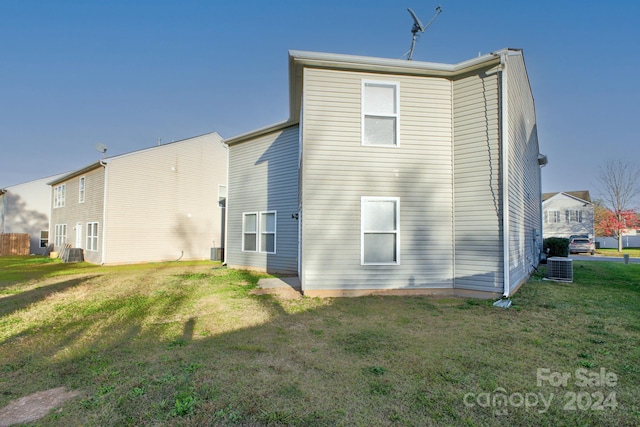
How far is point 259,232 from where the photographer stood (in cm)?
1136

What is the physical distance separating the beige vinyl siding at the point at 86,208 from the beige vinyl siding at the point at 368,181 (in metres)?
13.5

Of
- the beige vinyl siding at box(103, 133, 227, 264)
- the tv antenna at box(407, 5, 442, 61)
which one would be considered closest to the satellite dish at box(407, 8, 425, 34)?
the tv antenna at box(407, 5, 442, 61)

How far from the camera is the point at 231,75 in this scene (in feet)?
58.7

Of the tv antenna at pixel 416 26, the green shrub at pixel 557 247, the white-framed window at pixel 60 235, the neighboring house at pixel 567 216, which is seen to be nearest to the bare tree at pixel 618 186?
the neighboring house at pixel 567 216

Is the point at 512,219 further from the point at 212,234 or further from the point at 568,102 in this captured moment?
the point at 568,102

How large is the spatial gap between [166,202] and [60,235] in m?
9.94

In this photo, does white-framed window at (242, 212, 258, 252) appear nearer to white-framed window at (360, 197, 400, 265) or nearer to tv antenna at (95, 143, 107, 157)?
white-framed window at (360, 197, 400, 265)

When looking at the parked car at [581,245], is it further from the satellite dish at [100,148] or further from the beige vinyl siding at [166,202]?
the satellite dish at [100,148]

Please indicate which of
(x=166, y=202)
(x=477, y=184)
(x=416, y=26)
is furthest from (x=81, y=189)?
(x=477, y=184)

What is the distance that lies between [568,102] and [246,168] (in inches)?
893

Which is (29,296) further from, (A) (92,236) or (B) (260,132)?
(A) (92,236)

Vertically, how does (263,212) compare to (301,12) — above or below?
below

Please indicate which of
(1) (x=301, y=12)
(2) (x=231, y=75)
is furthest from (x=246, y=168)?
(2) (x=231, y=75)

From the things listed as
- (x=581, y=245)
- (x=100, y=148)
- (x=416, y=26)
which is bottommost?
(x=581, y=245)
